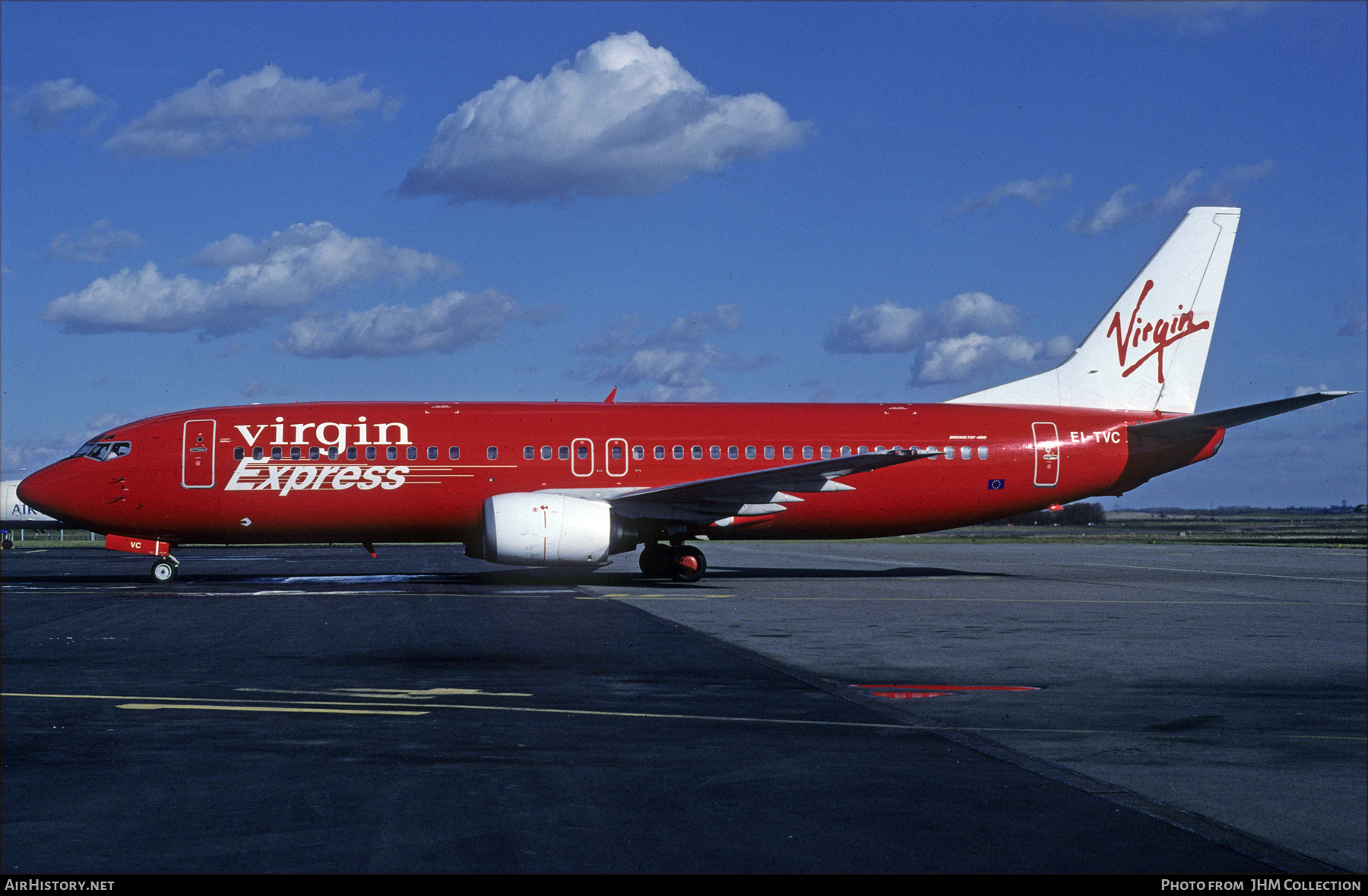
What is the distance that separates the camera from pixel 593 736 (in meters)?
8.34

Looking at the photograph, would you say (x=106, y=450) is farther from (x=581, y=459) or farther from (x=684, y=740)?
(x=684, y=740)

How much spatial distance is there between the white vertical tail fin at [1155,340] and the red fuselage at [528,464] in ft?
4.22

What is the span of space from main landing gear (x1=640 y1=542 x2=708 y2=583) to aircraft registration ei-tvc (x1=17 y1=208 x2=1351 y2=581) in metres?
0.04

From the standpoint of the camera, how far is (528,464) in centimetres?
2569

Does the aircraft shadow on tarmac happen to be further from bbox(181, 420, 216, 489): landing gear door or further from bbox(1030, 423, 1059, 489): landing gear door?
bbox(1030, 423, 1059, 489): landing gear door

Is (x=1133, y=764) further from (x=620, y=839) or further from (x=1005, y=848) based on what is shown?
(x=620, y=839)

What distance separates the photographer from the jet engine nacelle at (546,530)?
2338 centimetres

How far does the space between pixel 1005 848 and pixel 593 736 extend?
3.56m

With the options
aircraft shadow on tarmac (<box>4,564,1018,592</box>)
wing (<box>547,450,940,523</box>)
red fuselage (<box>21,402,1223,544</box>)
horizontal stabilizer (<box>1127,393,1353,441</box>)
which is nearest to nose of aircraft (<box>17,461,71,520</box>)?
red fuselage (<box>21,402,1223,544</box>)

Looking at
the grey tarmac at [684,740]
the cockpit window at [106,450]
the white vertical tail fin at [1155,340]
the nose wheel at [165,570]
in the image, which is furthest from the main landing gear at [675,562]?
the cockpit window at [106,450]

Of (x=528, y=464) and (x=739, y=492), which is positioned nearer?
(x=739, y=492)

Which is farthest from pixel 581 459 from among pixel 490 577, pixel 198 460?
pixel 198 460

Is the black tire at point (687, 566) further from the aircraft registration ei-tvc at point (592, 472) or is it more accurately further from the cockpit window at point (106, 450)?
the cockpit window at point (106, 450)
